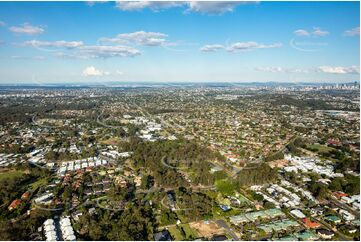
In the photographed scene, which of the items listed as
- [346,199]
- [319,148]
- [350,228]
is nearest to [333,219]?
[350,228]

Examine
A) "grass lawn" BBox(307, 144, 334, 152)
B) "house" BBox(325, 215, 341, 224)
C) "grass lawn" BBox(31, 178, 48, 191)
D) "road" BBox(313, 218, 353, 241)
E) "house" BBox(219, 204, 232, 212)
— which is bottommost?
"road" BBox(313, 218, 353, 241)

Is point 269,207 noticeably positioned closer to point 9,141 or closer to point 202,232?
point 202,232

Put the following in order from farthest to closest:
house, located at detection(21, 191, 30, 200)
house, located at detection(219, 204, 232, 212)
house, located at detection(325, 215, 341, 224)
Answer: house, located at detection(21, 191, 30, 200)
house, located at detection(219, 204, 232, 212)
house, located at detection(325, 215, 341, 224)

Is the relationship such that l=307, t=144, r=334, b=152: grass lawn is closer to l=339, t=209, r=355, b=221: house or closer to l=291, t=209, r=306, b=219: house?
l=339, t=209, r=355, b=221: house

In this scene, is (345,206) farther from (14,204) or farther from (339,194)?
(14,204)

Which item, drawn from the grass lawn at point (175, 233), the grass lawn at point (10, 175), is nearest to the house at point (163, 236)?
the grass lawn at point (175, 233)

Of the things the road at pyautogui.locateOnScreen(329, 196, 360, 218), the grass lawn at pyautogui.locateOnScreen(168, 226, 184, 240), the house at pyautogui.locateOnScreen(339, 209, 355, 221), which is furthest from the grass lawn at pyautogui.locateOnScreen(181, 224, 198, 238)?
the road at pyautogui.locateOnScreen(329, 196, 360, 218)

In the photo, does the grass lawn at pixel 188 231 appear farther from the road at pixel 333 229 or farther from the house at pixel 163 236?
Result: the road at pixel 333 229

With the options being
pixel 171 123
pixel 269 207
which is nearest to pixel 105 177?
pixel 269 207
